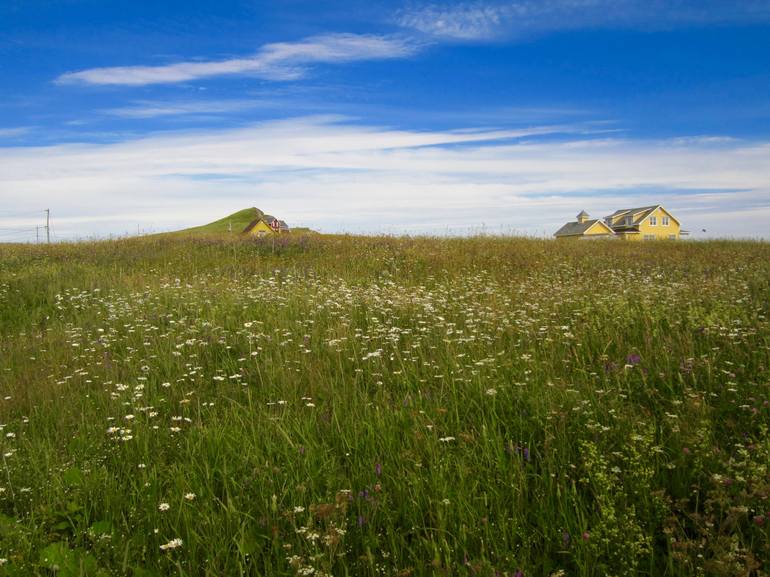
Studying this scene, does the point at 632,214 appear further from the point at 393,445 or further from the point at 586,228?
the point at 393,445

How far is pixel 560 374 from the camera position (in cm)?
461

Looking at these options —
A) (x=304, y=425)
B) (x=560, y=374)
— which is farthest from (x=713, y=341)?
(x=304, y=425)

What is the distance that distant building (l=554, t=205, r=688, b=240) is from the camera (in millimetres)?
67250

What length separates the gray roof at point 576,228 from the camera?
220 ft

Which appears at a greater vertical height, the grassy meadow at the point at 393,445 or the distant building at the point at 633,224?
the distant building at the point at 633,224

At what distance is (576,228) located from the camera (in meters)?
69.7

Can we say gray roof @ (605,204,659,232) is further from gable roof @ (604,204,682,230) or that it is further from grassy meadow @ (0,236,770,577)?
grassy meadow @ (0,236,770,577)

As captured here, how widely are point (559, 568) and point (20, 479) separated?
3.37m

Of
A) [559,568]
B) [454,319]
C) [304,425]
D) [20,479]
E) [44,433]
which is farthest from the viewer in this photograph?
[454,319]

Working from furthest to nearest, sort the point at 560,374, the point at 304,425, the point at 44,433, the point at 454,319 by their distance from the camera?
the point at 454,319 < the point at 560,374 < the point at 44,433 < the point at 304,425

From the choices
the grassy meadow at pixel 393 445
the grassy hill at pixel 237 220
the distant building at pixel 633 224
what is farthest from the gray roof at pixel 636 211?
the grassy meadow at pixel 393 445

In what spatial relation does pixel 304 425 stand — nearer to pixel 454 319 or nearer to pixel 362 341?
pixel 362 341

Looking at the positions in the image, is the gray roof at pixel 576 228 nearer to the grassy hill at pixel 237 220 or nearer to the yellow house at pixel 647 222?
the yellow house at pixel 647 222

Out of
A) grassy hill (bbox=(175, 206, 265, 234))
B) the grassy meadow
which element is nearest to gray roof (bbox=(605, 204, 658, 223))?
grassy hill (bbox=(175, 206, 265, 234))
